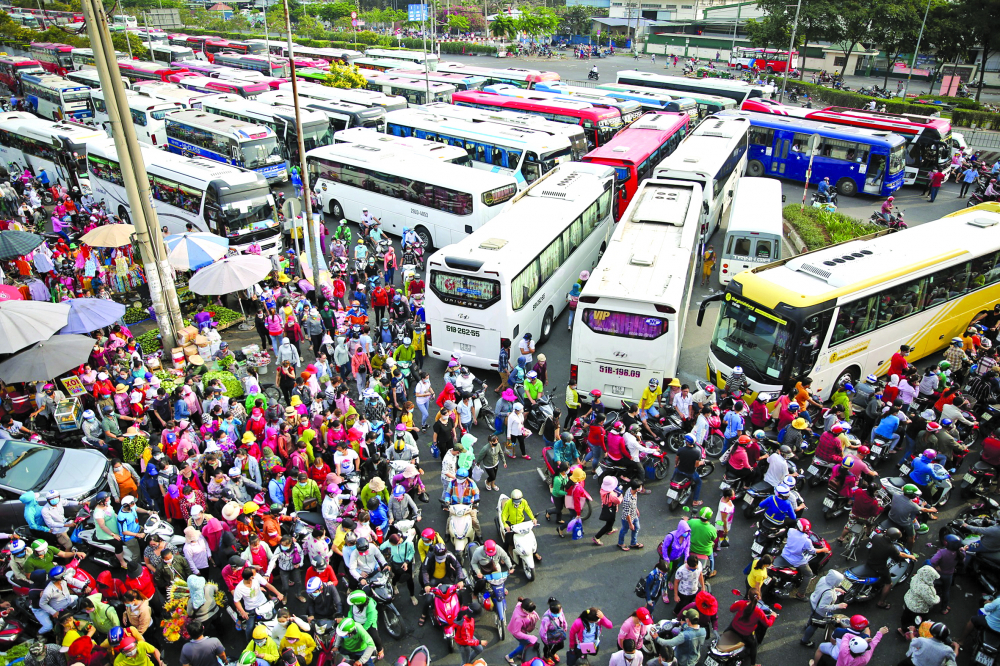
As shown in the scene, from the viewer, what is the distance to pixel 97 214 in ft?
65.8

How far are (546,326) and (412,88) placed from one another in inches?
999

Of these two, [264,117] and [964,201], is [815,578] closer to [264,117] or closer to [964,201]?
[964,201]

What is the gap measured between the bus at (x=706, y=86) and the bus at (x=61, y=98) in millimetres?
30698

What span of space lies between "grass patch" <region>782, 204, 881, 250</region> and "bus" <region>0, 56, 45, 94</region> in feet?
149

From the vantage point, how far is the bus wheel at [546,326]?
1482 cm

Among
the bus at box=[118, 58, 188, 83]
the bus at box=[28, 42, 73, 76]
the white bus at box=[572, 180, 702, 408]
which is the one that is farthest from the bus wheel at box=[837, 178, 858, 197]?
the bus at box=[28, 42, 73, 76]

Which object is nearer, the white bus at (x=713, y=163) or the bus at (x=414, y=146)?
the white bus at (x=713, y=163)

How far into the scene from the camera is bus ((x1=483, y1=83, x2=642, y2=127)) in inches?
1130

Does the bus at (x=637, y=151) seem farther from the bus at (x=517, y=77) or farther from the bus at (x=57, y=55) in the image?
the bus at (x=57, y=55)

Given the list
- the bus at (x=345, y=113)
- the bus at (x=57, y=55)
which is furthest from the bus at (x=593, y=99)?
the bus at (x=57, y=55)

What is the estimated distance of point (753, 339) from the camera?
37.9 ft

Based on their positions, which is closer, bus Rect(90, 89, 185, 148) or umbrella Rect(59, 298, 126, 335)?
umbrella Rect(59, 298, 126, 335)

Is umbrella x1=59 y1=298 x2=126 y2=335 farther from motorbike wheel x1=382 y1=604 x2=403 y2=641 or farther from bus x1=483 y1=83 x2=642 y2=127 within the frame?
bus x1=483 y1=83 x2=642 y2=127

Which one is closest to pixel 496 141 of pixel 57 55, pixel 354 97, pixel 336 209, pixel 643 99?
pixel 336 209
